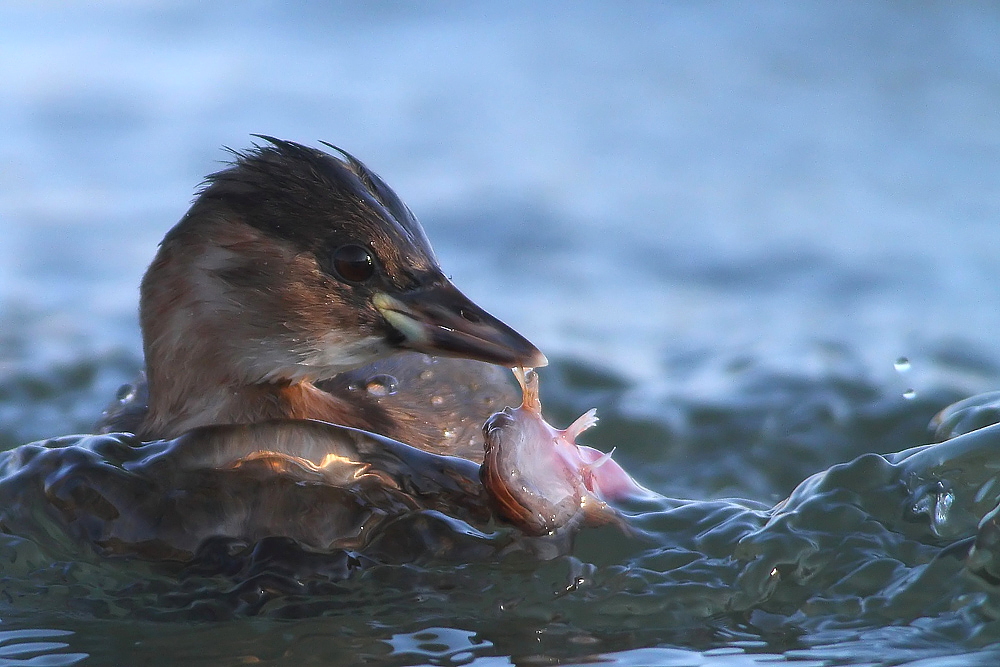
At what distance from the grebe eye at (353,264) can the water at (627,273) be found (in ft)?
2.83

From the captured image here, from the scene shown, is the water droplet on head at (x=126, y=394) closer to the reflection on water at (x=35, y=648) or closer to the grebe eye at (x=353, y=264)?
the grebe eye at (x=353, y=264)

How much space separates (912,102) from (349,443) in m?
5.74

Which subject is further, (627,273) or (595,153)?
(595,153)

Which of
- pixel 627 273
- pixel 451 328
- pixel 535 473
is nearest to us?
pixel 535 473

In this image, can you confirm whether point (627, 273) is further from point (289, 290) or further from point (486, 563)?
point (486, 563)

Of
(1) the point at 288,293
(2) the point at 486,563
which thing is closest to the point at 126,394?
(1) the point at 288,293

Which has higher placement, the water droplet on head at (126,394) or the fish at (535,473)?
the water droplet on head at (126,394)

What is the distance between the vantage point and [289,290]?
421 cm

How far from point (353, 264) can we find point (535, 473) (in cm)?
85

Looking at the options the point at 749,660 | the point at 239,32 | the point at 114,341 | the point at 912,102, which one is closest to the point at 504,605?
the point at 749,660

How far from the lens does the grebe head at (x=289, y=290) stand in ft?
13.7

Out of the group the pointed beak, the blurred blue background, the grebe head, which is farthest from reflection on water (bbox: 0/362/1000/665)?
the blurred blue background

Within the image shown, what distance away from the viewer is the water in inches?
149

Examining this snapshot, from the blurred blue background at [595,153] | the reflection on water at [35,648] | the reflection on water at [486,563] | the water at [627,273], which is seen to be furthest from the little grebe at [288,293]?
the blurred blue background at [595,153]
